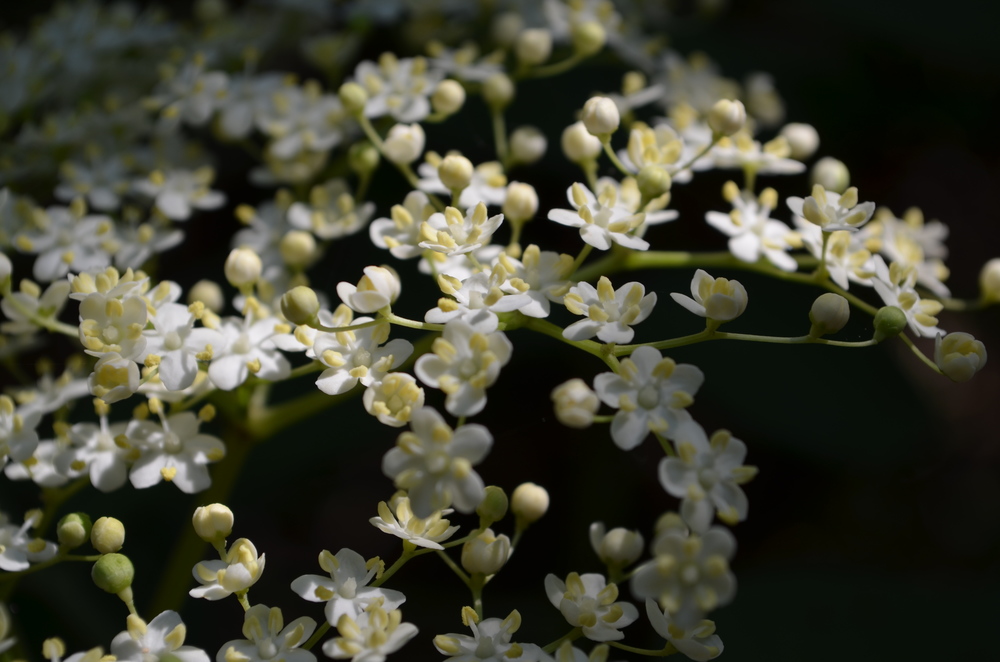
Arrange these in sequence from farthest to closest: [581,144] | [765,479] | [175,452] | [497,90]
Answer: [765,479], [497,90], [581,144], [175,452]

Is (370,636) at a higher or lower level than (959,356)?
lower

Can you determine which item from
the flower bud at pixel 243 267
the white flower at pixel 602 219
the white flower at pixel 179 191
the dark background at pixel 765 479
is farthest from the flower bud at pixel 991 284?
the white flower at pixel 179 191

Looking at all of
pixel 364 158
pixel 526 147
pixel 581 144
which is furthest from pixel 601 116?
pixel 364 158

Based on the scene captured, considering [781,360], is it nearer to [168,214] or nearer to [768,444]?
[768,444]

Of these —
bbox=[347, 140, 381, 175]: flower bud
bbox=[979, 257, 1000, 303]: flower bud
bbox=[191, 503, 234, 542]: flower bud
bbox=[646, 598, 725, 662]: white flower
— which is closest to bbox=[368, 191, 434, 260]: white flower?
bbox=[347, 140, 381, 175]: flower bud

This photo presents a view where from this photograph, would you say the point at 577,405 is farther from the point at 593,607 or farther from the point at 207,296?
the point at 207,296

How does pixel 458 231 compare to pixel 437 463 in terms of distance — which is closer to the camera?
pixel 437 463
